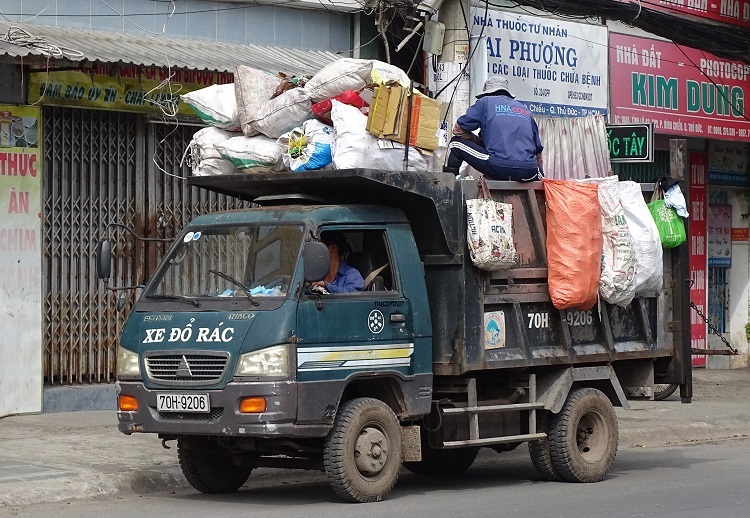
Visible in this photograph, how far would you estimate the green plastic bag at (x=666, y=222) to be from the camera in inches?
407

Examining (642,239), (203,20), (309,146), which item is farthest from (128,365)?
(203,20)

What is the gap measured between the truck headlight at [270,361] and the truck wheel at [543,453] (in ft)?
8.43

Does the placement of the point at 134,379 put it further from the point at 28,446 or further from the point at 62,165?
the point at 62,165

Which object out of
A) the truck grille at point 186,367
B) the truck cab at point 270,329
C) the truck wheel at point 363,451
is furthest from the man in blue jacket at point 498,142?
the truck grille at point 186,367

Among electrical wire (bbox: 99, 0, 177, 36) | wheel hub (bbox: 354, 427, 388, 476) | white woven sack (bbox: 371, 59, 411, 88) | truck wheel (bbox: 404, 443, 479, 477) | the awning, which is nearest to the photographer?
wheel hub (bbox: 354, 427, 388, 476)

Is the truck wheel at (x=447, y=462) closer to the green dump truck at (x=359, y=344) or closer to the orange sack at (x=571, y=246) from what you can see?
the green dump truck at (x=359, y=344)

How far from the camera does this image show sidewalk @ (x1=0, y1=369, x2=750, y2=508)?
29.6 ft

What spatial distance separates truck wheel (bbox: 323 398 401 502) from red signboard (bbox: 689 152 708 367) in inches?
471

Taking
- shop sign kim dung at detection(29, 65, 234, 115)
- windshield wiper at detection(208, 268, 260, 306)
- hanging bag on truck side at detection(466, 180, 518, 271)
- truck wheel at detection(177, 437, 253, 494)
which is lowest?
truck wheel at detection(177, 437, 253, 494)

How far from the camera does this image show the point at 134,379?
8453 millimetres

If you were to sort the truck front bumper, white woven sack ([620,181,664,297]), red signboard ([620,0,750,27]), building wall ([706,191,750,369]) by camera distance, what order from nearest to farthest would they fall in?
the truck front bumper → white woven sack ([620,181,664,297]) → red signboard ([620,0,750,27]) → building wall ([706,191,750,369])

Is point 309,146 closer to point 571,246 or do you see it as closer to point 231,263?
point 231,263

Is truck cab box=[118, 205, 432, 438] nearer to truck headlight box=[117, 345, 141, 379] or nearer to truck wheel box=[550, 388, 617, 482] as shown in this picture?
truck headlight box=[117, 345, 141, 379]

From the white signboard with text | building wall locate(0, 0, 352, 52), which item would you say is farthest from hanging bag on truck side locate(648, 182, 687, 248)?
the white signboard with text
